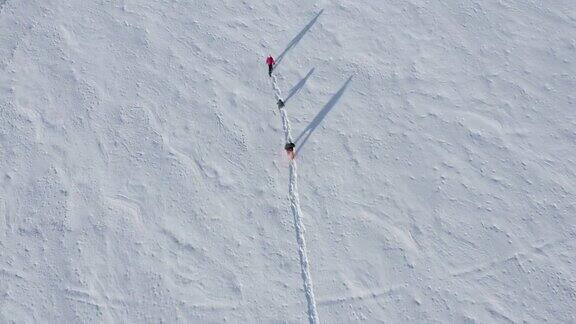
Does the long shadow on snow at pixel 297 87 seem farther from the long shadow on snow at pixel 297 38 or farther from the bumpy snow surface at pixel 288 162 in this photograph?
the long shadow on snow at pixel 297 38

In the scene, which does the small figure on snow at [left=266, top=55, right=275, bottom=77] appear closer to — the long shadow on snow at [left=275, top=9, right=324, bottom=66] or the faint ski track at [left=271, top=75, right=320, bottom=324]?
the long shadow on snow at [left=275, top=9, right=324, bottom=66]

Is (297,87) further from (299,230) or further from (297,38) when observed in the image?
(299,230)

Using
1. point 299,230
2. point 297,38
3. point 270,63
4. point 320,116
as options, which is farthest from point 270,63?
point 299,230

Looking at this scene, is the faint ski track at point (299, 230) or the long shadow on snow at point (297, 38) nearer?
the faint ski track at point (299, 230)

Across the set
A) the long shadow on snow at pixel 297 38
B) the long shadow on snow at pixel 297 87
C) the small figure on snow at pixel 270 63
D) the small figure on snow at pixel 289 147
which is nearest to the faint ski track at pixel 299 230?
the small figure on snow at pixel 289 147

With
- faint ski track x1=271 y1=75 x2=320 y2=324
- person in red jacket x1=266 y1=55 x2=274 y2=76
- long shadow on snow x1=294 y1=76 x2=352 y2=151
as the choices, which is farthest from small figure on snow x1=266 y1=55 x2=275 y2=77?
long shadow on snow x1=294 y1=76 x2=352 y2=151

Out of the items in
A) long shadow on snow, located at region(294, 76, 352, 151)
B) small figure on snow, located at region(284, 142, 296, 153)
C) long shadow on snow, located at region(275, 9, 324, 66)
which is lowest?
small figure on snow, located at region(284, 142, 296, 153)

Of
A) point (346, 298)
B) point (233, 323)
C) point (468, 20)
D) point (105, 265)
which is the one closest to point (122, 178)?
point (105, 265)

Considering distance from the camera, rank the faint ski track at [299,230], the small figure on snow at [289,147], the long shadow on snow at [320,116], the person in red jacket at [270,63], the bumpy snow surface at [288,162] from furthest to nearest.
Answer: the person in red jacket at [270,63]
the long shadow on snow at [320,116]
the small figure on snow at [289,147]
the bumpy snow surface at [288,162]
the faint ski track at [299,230]
